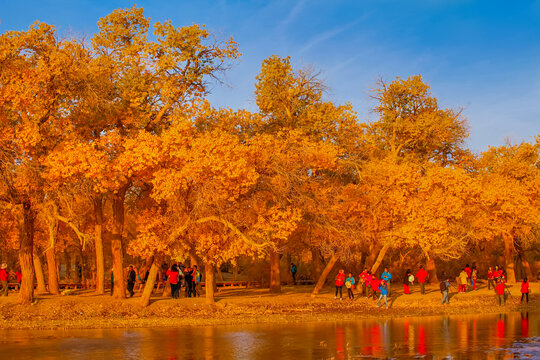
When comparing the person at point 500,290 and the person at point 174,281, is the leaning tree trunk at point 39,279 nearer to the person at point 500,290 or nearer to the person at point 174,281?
the person at point 174,281

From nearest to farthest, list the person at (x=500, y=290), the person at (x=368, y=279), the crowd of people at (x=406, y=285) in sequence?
the person at (x=500, y=290)
the crowd of people at (x=406, y=285)
the person at (x=368, y=279)

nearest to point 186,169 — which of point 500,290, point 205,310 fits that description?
point 205,310

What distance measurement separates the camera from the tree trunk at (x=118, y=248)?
29.2 metres

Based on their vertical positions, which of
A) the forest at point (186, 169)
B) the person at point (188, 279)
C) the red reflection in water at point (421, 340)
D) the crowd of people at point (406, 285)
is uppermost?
the forest at point (186, 169)

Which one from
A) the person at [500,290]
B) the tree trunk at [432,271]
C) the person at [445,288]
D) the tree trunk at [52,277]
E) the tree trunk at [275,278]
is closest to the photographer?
the person at [500,290]

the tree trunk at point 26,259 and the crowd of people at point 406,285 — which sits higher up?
the tree trunk at point 26,259

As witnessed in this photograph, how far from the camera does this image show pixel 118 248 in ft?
97.6

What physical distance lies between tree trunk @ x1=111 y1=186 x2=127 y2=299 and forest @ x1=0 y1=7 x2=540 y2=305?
52mm

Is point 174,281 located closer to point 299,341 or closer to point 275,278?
point 275,278

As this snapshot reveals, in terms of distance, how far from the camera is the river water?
575 inches

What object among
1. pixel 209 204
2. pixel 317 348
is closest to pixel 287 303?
pixel 209 204

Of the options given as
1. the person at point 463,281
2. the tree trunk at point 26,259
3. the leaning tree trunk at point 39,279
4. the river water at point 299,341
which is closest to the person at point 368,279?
the person at point 463,281

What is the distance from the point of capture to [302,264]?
192ft

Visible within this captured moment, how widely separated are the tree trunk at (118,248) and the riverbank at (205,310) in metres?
0.70
